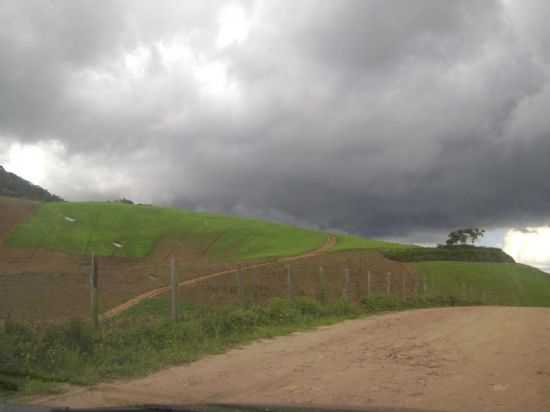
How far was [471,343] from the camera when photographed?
45.9ft

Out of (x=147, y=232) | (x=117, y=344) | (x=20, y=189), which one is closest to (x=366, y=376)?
(x=117, y=344)

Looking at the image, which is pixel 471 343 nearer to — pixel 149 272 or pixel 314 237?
pixel 149 272

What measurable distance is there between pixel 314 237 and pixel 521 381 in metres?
73.1

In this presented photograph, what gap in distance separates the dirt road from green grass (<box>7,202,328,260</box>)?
51.1m

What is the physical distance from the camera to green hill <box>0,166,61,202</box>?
116 m

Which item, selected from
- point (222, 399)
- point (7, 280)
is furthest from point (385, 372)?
point (7, 280)

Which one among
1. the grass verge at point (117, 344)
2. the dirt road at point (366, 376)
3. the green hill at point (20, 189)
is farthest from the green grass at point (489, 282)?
the green hill at point (20, 189)

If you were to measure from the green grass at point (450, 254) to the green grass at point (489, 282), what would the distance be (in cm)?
347

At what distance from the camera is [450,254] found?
70750mm

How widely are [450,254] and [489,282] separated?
524 inches

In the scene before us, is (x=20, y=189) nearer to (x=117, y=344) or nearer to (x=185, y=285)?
(x=185, y=285)

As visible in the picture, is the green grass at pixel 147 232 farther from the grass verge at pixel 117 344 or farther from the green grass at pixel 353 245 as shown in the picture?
the grass verge at pixel 117 344

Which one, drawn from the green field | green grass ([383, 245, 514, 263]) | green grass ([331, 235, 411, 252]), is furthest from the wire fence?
green grass ([331, 235, 411, 252])

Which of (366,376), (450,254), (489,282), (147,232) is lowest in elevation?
(489,282)
